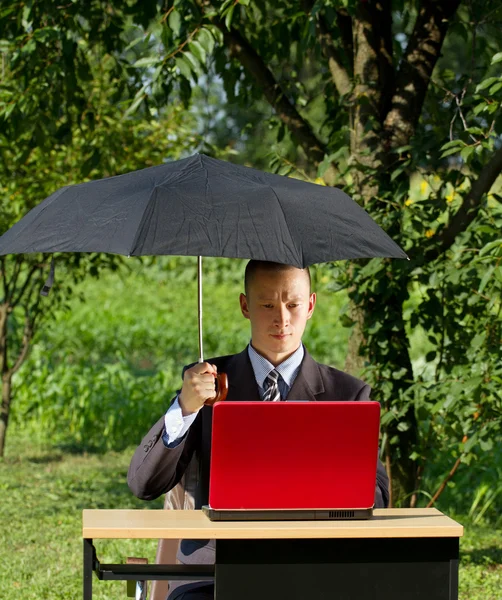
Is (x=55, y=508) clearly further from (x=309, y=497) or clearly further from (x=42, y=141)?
(x=309, y=497)

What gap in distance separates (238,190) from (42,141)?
3.08 m

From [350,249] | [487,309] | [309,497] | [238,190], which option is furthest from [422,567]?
[487,309]

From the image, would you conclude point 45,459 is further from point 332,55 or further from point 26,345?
point 332,55

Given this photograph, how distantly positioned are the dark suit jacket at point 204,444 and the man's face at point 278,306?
0.36 feet

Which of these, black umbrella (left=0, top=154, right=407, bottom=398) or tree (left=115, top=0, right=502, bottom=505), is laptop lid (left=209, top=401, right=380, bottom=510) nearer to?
black umbrella (left=0, top=154, right=407, bottom=398)

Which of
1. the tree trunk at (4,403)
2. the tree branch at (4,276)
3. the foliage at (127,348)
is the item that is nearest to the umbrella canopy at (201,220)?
the foliage at (127,348)

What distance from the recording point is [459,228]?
4691 mm

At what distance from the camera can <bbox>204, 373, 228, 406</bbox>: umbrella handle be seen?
2777mm

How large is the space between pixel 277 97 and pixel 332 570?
3.48m

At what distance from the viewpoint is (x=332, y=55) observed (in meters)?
5.22

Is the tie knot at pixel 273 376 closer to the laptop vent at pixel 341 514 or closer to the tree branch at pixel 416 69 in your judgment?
the laptop vent at pixel 341 514

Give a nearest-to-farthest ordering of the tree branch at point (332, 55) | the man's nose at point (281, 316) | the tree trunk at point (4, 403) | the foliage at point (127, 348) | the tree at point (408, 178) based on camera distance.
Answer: the man's nose at point (281, 316), the tree at point (408, 178), the tree branch at point (332, 55), the tree trunk at point (4, 403), the foliage at point (127, 348)

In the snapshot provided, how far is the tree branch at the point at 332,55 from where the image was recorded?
5148 mm

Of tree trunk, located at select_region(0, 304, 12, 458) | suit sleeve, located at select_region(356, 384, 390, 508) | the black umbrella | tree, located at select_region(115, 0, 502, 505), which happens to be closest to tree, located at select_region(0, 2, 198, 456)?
tree trunk, located at select_region(0, 304, 12, 458)
